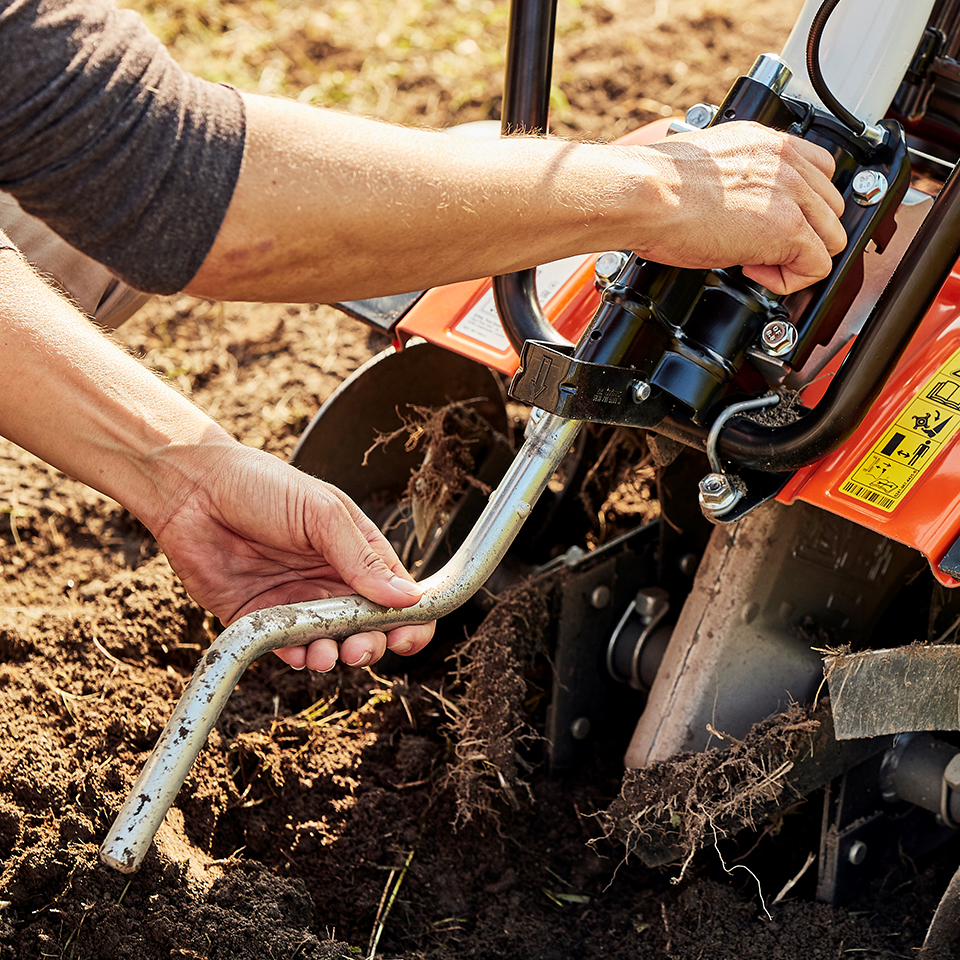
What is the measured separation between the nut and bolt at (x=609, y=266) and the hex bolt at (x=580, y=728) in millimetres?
709

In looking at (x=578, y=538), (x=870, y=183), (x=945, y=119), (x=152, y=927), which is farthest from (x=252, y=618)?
(x=945, y=119)

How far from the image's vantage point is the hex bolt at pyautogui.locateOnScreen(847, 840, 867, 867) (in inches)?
56.2

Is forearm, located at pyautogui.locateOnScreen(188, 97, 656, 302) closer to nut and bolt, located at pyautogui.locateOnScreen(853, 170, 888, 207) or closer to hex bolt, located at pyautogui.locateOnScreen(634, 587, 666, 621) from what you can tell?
nut and bolt, located at pyautogui.locateOnScreen(853, 170, 888, 207)

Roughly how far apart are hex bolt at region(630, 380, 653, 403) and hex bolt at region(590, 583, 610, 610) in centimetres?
49

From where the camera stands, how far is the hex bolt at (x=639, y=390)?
3.80 feet

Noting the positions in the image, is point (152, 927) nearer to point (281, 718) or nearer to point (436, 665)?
point (281, 718)

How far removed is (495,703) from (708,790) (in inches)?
12.6

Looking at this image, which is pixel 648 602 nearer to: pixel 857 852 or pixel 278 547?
pixel 857 852

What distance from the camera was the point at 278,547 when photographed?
1.29m

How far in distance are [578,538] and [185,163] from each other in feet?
4.10

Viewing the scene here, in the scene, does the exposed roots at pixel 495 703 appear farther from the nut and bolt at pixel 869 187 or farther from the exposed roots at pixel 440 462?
the nut and bolt at pixel 869 187

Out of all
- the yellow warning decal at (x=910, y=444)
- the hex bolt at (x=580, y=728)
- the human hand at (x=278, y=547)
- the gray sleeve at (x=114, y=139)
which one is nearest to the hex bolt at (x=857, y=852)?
the hex bolt at (x=580, y=728)

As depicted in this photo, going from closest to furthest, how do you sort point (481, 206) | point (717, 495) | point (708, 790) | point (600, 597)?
point (481, 206)
point (717, 495)
point (708, 790)
point (600, 597)

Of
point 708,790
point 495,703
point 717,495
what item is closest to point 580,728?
point 495,703
